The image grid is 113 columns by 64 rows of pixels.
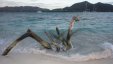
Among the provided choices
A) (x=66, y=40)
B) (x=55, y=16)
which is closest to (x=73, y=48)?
(x=66, y=40)

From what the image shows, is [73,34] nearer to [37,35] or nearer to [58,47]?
[58,47]

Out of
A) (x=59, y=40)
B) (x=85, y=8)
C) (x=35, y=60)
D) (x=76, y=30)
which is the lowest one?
(x=35, y=60)

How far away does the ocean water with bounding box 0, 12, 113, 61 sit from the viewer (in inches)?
A: 110

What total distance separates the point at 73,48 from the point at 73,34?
6.8 inches

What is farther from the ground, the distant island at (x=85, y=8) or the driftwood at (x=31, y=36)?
the distant island at (x=85, y=8)

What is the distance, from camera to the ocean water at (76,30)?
280cm

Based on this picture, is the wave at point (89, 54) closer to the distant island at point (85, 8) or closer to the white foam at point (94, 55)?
the white foam at point (94, 55)

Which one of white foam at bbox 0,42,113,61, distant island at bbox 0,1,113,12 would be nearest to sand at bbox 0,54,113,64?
white foam at bbox 0,42,113,61

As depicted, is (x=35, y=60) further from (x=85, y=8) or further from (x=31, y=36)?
(x=85, y=8)

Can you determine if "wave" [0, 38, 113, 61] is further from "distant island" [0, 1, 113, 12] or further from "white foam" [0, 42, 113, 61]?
"distant island" [0, 1, 113, 12]

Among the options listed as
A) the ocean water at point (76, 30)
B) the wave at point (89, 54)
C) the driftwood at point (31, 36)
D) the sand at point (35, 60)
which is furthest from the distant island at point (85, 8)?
the sand at point (35, 60)

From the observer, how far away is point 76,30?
2.86m

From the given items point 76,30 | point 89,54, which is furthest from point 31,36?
point 89,54

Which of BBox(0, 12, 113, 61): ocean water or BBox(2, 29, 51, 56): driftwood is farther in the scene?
BBox(2, 29, 51, 56): driftwood
